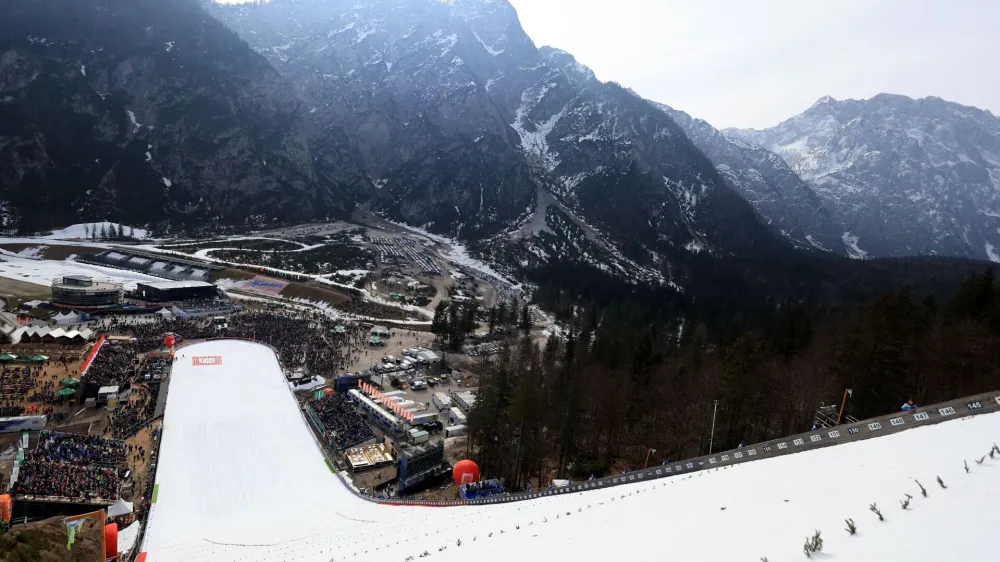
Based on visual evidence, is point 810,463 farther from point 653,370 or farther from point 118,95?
point 118,95

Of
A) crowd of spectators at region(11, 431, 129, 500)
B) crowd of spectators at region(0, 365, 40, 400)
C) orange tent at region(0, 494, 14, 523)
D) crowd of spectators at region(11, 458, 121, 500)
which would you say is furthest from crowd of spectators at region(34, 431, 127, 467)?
crowd of spectators at region(0, 365, 40, 400)

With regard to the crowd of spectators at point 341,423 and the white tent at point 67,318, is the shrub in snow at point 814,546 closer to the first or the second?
the crowd of spectators at point 341,423

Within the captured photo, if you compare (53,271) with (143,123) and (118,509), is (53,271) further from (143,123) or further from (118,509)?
(143,123)

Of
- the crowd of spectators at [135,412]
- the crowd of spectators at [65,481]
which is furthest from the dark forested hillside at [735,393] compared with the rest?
the crowd of spectators at [135,412]

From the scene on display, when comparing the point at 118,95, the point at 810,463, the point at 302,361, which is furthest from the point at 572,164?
the point at 810,463

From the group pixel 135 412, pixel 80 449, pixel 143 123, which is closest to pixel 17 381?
pixel 135 412

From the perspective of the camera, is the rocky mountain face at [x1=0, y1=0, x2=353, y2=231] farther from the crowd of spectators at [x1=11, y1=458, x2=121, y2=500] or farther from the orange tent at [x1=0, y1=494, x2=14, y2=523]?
the orange tent at [x1=0, y1=494, x2=14, y2=523]
